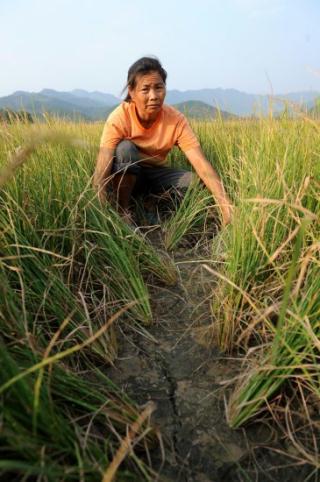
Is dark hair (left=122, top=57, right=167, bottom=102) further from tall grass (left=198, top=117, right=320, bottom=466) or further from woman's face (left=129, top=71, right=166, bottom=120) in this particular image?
tall grass (left=198, top=117, right=320, bottom=466)

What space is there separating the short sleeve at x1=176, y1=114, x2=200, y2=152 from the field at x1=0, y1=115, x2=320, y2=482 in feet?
1.77

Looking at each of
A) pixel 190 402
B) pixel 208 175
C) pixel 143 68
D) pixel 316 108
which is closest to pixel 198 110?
pixel 143 68

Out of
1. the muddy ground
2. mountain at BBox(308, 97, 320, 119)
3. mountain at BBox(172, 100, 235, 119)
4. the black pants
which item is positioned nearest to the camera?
the muddy ground

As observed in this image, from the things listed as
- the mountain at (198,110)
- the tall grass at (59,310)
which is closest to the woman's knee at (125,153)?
the tall grass at (59,310)

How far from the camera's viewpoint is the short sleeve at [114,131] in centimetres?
225

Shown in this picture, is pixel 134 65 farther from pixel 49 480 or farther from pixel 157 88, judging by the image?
pixel 49 480

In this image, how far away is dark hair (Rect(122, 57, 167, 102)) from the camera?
7.10 ft

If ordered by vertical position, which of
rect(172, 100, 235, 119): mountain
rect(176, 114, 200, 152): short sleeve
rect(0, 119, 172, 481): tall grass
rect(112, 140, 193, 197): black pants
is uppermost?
rect(172, 100, 235, 119): mountain

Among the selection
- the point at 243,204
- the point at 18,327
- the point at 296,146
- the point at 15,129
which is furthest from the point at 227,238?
the point at 15,129

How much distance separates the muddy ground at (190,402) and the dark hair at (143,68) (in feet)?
4.27

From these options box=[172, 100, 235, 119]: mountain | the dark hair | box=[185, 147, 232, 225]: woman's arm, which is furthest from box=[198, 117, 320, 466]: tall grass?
box=[172, 100, 235, 119]: mountain

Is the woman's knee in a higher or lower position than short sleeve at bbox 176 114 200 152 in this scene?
lower

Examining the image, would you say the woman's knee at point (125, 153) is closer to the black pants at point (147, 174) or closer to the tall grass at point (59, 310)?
the black pants at point (147, 174)

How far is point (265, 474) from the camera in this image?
0.86 m
